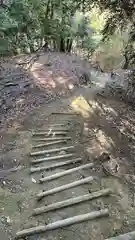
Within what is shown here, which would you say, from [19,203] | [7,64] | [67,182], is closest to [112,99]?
[7,64]

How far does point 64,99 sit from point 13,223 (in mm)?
7623

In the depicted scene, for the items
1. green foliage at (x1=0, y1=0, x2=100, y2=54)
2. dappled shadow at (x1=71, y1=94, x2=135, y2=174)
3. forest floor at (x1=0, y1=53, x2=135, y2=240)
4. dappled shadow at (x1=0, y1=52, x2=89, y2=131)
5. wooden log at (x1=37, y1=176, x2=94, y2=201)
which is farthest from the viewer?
green foliage at (x1=0, y1=0, x2=100, y2=54)

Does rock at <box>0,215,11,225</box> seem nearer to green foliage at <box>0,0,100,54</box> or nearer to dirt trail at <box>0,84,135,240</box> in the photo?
dirt trail at <box>0,84,135,240</box>

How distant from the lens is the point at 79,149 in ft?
29.2

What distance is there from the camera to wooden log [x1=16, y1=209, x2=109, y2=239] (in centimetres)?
571

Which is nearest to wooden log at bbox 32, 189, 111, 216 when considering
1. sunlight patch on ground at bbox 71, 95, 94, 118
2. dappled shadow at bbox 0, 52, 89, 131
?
dappled shadow at bbox 0, 52, 89, 131

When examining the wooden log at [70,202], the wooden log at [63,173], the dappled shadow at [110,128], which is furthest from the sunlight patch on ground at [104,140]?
the wooden log at [70,202]

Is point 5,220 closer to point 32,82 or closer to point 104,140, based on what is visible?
point 104,140

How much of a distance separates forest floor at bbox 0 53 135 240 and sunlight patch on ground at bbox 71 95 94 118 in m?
0.04

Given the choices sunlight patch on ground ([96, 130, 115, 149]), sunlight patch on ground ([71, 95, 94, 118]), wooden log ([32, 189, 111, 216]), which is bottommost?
sunlight patch on ground ([71, 95, 94, 118])

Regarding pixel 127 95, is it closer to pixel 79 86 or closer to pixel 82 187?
pixel 79 86

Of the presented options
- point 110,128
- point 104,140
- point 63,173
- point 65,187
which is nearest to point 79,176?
point 63,173

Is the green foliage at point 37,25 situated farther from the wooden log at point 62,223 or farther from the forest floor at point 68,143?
the wooden log at point 62,223

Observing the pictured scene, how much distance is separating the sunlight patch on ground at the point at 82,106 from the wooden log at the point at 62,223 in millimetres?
5485
